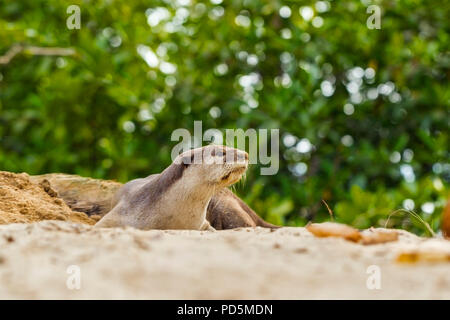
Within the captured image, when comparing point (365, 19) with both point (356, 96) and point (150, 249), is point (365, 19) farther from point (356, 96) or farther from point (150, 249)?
point (150, 249)

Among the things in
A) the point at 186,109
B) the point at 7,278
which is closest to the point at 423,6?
the point at 186,109

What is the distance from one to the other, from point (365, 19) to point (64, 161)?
3.87m

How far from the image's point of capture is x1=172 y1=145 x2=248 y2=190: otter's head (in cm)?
445

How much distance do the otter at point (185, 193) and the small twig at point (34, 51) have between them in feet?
13.3

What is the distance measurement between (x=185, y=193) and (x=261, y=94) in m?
3.73

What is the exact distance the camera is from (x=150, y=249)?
257 cm

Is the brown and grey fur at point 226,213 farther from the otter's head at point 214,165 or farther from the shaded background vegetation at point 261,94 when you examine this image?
the shaded background vegetation at point 261,94

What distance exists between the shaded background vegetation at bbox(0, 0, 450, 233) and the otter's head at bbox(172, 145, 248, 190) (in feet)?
9.29

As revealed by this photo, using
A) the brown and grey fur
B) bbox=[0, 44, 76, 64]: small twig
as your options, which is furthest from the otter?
bbox=[0, 44, 76, 64]: small twig

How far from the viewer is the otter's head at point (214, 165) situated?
4.45 m

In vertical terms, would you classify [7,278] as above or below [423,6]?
below

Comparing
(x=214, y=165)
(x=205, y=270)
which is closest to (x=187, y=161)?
(x=214, y=165)

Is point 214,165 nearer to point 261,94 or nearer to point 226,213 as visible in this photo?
point 226,213

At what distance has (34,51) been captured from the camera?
27.5 ft
